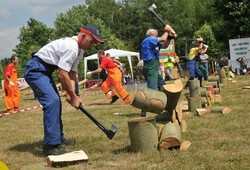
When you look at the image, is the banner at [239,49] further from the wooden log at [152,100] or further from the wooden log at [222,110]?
the wooden log at [152,100]

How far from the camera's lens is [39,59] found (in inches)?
208

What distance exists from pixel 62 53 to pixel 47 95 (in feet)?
2.02

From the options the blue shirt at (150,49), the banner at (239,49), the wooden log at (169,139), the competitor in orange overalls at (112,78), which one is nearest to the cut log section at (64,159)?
the wooden log at (169,139)

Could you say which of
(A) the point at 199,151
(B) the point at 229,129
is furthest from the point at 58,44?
(B) the point at 229,129

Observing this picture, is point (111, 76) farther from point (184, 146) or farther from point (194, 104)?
point (184, 146)

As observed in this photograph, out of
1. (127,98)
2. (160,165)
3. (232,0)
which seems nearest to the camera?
(160,165)

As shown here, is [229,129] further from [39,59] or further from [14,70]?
[14,70]

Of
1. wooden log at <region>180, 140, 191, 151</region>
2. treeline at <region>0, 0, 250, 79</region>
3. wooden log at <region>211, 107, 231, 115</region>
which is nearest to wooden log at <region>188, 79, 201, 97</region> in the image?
wooden log at <region>211, 107, 231, 115</region>

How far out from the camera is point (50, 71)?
5352 millimetres

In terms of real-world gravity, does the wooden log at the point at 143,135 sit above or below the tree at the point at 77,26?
below

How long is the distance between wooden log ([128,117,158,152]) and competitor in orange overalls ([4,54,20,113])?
296 inches

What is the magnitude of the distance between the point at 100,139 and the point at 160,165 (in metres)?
1.97

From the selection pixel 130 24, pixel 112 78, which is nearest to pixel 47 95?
pixel 112 78

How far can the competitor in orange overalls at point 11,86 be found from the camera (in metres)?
11.7
